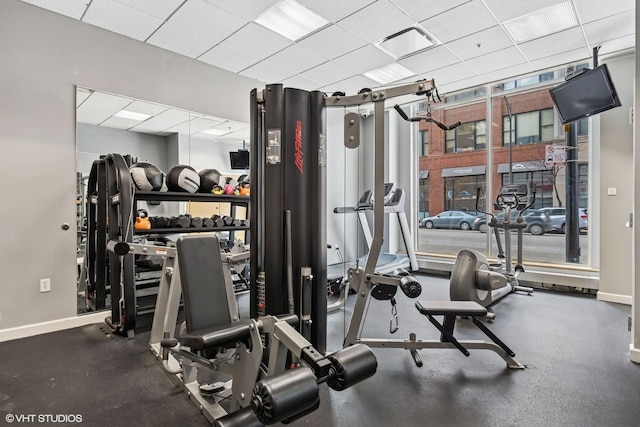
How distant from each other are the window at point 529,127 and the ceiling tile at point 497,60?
45.2 inches

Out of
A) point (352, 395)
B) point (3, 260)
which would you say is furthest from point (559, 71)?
point (3, 260)

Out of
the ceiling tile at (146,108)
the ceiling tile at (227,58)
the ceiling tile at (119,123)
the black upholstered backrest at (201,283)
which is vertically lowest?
the black upholstered backrest at (201,283)

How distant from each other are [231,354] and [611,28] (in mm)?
4955

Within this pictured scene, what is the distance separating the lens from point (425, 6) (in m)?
3.37

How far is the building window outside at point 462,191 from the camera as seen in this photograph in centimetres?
616

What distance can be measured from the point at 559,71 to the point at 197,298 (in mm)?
5848

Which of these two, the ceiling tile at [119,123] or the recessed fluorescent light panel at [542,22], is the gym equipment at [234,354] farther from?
the recessed fluorescent light panel at [542,22]

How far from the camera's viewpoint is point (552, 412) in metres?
2.03

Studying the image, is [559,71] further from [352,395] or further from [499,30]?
[352,395]

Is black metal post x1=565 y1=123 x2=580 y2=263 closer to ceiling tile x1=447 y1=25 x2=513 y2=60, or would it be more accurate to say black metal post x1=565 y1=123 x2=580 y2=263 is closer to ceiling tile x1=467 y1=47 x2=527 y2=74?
ceiling tile x1=467 y1=47 x2=527 y2=74

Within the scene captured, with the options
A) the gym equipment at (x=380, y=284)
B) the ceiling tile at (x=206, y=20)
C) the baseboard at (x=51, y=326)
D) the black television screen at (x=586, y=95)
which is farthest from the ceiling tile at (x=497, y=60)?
the baseboard at (x=51, y=326)

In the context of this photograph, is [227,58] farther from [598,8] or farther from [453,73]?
[598,8]

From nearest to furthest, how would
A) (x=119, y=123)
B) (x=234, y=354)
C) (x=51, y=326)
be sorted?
(x=234, y=354), (x=51, y=326), (x=119, y=123)

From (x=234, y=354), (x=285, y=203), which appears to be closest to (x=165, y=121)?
(x=285, y=203)
